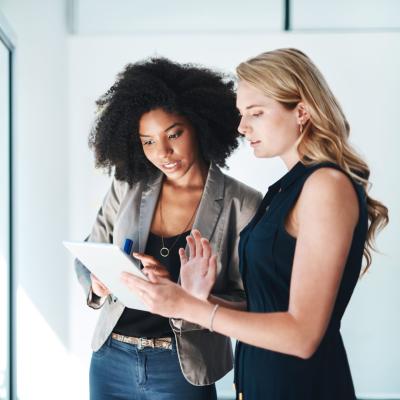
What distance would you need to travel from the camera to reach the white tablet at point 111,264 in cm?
137

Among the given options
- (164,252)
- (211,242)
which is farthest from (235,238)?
(164,252)

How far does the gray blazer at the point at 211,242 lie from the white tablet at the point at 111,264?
20cm

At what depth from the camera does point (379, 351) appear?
128 inches

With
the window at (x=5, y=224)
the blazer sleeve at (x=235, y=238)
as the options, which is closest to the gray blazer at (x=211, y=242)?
the blazer sleeve at (x=235, y=238)

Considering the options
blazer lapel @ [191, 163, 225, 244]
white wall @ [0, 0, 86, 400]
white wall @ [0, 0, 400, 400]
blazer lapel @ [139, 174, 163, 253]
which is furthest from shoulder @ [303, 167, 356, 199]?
white wall @ [0, 0, 86, 400]

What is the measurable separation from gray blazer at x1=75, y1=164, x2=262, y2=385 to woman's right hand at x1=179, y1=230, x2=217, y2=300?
0.30 meters

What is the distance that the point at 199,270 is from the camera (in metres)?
1.45

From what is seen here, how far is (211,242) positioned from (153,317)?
0.29m

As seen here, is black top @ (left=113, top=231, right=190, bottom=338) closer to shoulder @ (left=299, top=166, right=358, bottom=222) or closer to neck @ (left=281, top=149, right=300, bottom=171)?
neck @ (left=281, top=149, right=300, bottom=171)

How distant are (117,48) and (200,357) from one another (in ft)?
6.68

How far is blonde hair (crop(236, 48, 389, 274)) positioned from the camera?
4.15ft

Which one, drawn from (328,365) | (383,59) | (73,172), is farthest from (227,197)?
(383,59)

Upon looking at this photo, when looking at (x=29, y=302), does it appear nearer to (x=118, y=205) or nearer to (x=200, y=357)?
(x=118, y=205)

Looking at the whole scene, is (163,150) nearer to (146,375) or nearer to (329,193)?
(146,375)
